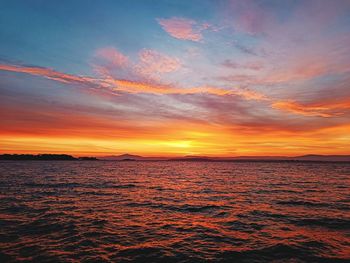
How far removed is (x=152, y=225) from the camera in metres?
18.1

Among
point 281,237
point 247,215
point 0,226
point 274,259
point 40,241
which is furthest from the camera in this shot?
point 247,215

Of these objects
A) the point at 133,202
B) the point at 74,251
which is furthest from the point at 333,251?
the point at 133,202

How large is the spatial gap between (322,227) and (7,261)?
18684mm

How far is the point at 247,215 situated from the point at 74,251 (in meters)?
13.8

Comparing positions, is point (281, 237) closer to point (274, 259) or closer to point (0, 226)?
point (274, 259)

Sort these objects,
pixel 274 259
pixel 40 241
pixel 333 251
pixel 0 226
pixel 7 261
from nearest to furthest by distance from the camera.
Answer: pixel 7 261
pixel 274 259
pixel 333 251
pixel 40 241
pixel 0 226

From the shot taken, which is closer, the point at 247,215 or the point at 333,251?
the point at 333,251

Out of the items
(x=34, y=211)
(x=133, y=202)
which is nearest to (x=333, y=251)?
(x=133, y=202)

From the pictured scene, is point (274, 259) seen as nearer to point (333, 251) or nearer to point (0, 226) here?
point (333, 251)

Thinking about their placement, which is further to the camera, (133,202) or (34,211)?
(133,202)

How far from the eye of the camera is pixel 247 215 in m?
21.2

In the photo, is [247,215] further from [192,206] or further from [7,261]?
[7,261]

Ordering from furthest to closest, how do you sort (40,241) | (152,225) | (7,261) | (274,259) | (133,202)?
(133,202)
(152,225)
(40,241)
(274,259)
(7,261)

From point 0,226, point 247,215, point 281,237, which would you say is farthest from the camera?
point 247,215
